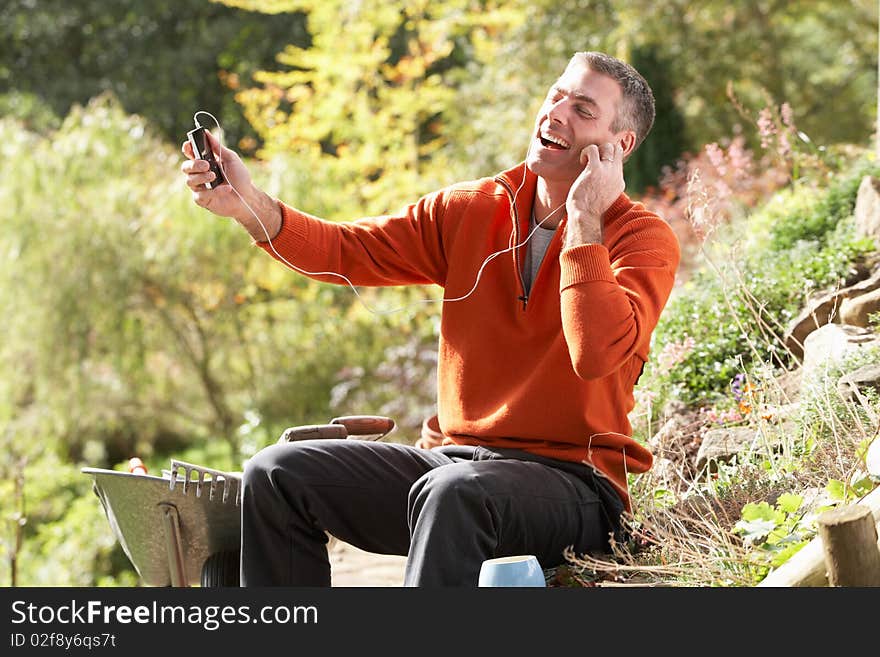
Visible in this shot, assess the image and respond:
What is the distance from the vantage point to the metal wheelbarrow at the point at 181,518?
2.55 metres

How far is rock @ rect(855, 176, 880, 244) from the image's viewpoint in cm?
400

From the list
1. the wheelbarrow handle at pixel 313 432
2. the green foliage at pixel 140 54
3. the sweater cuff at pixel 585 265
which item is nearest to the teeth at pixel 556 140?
the sweater cuff at pixel 585 265

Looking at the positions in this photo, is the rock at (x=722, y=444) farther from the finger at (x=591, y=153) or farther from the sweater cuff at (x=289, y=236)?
the sweater cuff at (x=289, y=236)

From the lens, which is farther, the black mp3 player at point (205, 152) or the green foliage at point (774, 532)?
the black mp3 player at point (205, 152)

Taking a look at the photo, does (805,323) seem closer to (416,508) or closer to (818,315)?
(818,315)

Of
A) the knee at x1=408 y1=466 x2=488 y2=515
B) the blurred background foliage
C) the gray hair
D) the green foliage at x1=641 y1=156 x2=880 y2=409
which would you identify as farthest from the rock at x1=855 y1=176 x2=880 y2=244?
the blurred background foliage

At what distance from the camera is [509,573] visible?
216 centimetres

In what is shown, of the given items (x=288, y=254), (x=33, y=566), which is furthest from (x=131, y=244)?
(x=288, y=254)

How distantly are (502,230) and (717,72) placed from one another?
8.12m

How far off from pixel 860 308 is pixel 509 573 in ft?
6.35

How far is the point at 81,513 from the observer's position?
291 inches

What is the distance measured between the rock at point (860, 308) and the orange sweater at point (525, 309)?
118 cm

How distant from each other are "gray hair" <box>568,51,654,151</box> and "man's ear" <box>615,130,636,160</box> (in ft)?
0.04

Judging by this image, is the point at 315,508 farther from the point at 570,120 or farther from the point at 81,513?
the point at 81,513
